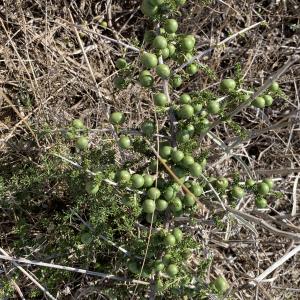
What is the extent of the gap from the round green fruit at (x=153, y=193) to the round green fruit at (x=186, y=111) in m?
0.48

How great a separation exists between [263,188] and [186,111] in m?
0.67

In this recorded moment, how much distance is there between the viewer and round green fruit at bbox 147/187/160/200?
2.86 meters

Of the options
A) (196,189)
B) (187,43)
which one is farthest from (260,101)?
(196,189)

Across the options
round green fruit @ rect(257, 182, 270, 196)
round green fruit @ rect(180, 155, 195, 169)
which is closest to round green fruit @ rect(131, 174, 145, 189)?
round green fruit @ rect(180, 155, 195, 169)

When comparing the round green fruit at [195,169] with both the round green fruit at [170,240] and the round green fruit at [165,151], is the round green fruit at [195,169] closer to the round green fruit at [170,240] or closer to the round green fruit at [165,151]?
the round green fruit at [165,151]

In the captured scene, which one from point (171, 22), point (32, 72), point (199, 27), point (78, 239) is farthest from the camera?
point (199, 27)

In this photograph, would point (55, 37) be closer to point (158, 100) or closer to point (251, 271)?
point (158, 100)

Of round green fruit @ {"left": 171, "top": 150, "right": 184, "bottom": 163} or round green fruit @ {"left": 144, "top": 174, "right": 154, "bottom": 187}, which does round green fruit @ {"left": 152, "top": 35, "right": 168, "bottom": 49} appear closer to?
round green fruit @ {"left": 171, "top": 150, "right": 184, "bottom": 163}

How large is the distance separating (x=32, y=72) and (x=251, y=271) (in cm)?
262

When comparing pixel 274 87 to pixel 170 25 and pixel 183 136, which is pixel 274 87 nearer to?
pixel 183 136

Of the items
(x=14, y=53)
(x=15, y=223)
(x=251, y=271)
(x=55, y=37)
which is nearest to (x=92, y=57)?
(x=55, y=37)

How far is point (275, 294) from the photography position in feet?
13.4

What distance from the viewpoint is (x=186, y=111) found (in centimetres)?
283

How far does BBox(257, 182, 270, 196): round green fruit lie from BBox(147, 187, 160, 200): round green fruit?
630 millimetres
